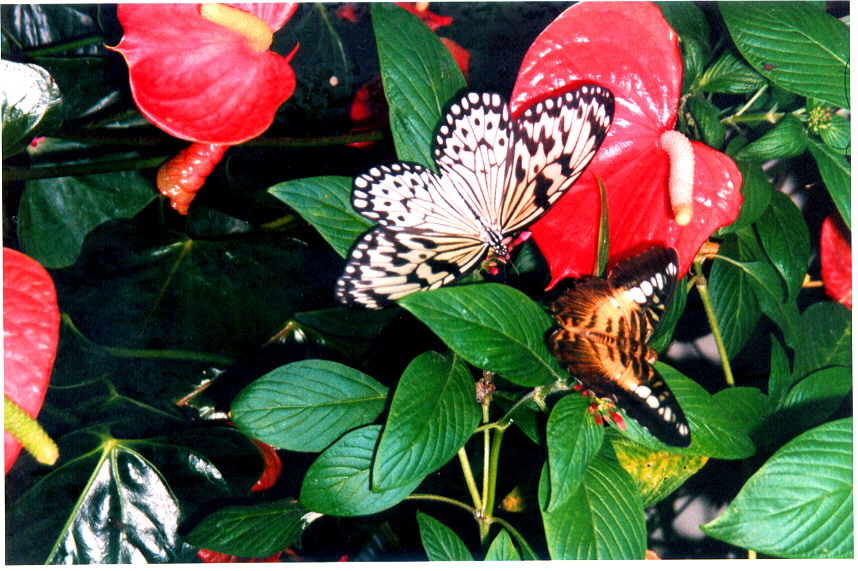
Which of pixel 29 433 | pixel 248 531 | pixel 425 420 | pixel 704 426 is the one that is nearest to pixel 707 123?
pixel 704 426

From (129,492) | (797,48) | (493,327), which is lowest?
(129,492)

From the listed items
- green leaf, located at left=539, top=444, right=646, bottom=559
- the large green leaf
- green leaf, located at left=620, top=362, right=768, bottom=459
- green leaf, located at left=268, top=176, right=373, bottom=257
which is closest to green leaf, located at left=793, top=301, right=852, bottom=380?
green leaf, located at left=620, top=362, right=768, bottom=459

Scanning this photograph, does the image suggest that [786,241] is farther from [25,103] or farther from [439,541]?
[25,103]

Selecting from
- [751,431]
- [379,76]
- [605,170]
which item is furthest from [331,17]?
[751,431]

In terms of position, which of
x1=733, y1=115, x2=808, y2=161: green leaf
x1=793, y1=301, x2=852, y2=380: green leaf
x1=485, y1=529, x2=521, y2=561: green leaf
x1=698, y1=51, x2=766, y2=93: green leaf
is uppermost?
x1=698, y1=51, x2=766, y2=93: green leaf

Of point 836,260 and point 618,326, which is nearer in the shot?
point 618,326

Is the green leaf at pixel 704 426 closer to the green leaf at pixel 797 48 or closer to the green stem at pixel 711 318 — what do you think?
the green stem at pixel 711 318

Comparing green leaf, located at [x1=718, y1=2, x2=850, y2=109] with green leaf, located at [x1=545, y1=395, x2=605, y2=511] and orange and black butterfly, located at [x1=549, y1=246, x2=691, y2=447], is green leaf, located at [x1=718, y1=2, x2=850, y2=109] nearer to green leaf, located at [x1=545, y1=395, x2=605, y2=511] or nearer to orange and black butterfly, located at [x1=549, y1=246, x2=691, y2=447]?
orange and black butterfly, located at [x1=549, y1=246, x2=691, y2=447]
